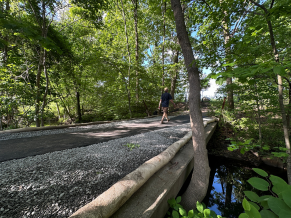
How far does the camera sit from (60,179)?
1.77m

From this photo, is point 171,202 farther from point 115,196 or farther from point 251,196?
point 251,196

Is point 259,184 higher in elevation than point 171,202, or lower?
higher

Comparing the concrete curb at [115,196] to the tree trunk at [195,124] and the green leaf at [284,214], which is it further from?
the green leaf at [284,214]

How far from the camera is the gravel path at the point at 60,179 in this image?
1.33 metres

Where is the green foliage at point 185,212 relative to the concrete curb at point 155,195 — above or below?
below

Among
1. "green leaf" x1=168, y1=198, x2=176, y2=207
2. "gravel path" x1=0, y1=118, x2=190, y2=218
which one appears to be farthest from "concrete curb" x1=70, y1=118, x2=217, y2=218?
"green leaf" x1=168, y1=198, x2=176, y2=207

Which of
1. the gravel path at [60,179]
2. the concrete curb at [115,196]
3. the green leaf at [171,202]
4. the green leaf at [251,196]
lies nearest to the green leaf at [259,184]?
the green leaf at [251,196]

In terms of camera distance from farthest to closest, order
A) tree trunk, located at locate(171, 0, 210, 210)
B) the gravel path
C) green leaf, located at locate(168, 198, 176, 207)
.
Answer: tree trunk, located at locate(171, 0, 210, 210)
green leaf, located at locate(168, 198, 176, 207)
the gravel path

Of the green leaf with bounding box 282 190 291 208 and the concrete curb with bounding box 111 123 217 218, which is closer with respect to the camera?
the green leaf with bounding box 282 190 291 208

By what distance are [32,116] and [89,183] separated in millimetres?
5533

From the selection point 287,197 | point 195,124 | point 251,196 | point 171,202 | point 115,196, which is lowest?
point 171,202

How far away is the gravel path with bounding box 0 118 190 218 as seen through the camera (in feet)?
4.36

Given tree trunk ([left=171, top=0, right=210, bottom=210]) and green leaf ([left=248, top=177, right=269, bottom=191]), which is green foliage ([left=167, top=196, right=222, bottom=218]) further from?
green leaf ([left=248, top=177, right=269, bottom=191])

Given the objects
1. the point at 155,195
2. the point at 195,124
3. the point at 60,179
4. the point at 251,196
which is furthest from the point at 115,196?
the point at 195,124
